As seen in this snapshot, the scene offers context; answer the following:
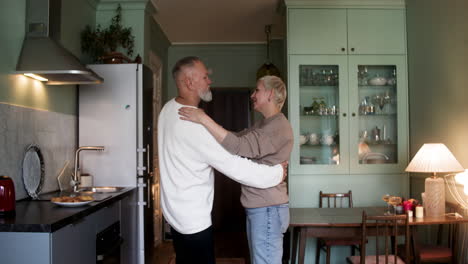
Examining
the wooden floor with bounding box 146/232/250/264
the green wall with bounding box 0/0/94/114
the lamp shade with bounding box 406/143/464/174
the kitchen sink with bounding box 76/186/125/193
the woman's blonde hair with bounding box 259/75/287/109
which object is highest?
the green wall with bounding box 0/0/94/114

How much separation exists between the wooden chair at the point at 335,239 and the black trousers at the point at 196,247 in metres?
1.91

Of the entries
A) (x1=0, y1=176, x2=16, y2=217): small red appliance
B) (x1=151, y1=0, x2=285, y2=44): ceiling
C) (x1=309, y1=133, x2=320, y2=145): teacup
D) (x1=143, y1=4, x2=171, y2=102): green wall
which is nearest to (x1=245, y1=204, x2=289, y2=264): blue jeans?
(x1=0, y1=176, x2=16, y2=217): small red appliance

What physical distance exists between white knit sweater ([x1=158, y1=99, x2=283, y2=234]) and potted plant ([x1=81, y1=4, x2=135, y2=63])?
6.78ft

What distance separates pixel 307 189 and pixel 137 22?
2.36m

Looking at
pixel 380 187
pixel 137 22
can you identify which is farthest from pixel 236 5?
pixel 380 187

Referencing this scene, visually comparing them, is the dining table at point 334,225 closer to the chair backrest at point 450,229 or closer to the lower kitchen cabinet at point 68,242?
the chair backrest at point 450,229

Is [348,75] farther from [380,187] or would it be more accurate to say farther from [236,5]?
[236,5]

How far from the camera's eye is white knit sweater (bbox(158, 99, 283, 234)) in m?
1.84

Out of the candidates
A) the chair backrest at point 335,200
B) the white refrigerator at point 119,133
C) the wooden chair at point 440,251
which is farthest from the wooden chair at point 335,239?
the white refrigerator at point 119,133

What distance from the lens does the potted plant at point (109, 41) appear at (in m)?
3.72

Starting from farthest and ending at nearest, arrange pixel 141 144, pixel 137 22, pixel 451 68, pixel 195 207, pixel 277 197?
pixel 137 22
pixel 141 144
pixel 451 68
pixel 277 197
pixel 195 207

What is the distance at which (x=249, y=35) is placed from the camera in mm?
5727

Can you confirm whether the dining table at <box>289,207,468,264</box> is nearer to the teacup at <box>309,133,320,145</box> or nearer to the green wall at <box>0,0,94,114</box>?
the teacup at <box>309,133,320,145</box>

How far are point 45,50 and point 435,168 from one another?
9.05 feet
